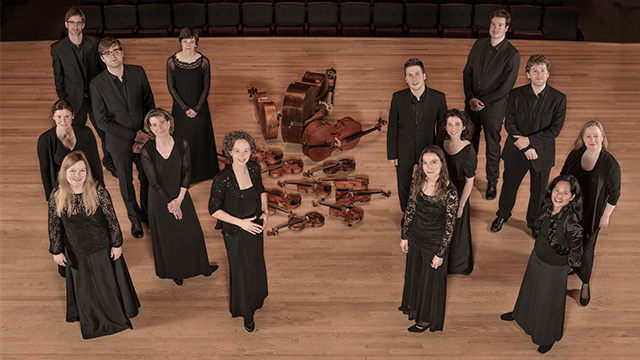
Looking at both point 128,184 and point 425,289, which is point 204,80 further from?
point 425,289

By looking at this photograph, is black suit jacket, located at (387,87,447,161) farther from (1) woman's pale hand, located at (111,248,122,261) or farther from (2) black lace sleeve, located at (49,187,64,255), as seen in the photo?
(2) black lace sleeve, located at (49,187,64,255)

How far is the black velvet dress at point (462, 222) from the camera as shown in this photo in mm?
4004

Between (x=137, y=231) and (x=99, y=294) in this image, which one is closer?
(x=99, y=294)

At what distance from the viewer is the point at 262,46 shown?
27.1 ft

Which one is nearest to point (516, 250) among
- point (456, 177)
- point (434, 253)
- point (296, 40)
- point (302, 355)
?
point (456, 177)

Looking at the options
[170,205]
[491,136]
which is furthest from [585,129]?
[170,205]

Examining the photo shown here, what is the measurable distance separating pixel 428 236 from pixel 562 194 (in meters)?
0.77

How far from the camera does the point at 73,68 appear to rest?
16.9 feet

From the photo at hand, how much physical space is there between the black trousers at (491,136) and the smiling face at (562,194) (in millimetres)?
1707

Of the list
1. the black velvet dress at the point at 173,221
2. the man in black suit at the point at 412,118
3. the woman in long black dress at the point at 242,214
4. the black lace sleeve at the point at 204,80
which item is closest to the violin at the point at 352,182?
the man in black suit at the point at 412,118

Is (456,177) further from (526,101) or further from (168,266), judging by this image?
(168,266)

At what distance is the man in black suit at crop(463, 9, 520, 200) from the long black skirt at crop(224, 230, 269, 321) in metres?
2.25

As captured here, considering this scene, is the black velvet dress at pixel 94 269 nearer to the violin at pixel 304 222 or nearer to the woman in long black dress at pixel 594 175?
the violin at pixel 304 222

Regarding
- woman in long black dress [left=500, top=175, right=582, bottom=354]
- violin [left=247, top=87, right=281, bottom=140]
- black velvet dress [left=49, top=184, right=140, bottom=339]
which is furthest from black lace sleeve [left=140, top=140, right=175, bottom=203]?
woman in long black dress [left=500, top=175, right=582, bottom=354]
